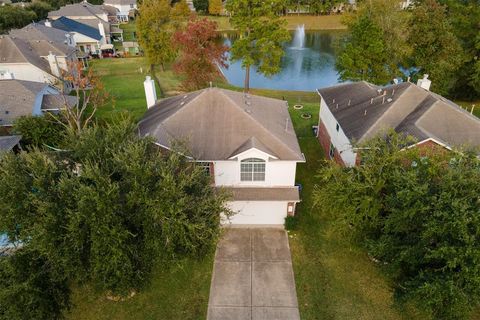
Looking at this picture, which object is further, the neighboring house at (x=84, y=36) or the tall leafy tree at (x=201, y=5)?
the tall leafy tree at (x=201, y=5)

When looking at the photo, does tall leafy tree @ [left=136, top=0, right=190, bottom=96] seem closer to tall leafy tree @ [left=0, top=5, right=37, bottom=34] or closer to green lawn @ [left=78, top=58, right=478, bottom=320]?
green lawn @ [left=78, top=58, right=478, bottom=320]

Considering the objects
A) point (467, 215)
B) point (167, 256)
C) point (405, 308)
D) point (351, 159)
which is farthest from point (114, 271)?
point (351, 159)

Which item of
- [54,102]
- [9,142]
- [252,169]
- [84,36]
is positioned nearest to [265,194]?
[252,169]

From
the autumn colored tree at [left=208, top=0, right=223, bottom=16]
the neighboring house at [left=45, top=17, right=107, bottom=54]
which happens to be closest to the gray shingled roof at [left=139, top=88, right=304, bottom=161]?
the neighboring house at [left=45, top=17, right=107, bottom=54]

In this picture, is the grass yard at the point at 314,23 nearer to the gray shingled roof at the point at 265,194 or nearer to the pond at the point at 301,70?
the pond at the point at 301,70

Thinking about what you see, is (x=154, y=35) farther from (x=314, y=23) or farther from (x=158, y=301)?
(x=314, y=23)

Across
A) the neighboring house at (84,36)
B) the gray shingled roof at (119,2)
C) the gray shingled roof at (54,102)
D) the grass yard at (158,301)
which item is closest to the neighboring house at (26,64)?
the gray shingled roof at (54,102)
